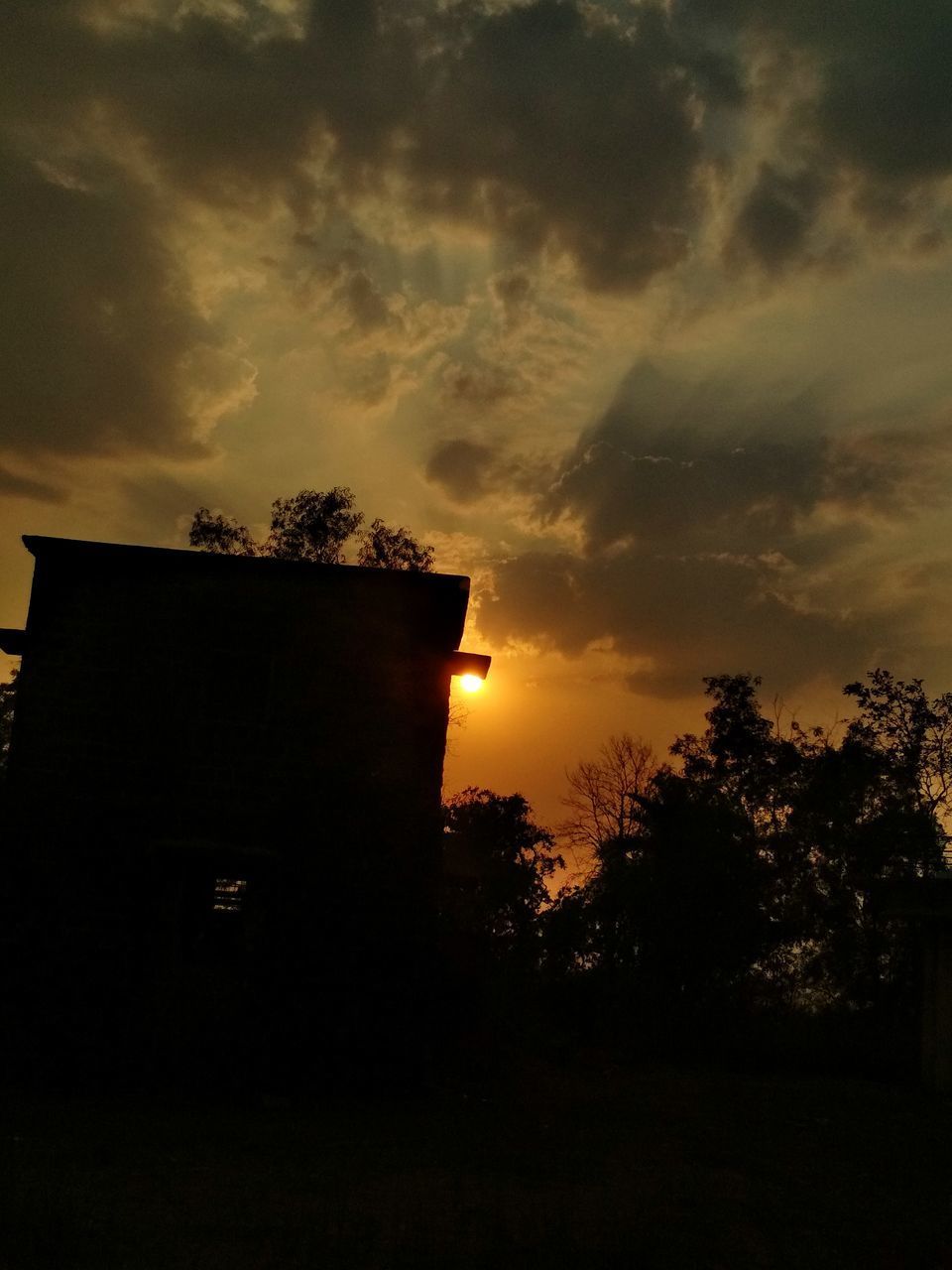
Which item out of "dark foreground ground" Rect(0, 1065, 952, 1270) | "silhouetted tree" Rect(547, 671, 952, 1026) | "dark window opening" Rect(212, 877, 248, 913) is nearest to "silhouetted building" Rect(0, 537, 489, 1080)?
"dark window opening" Rect(212, 877, 248, 913)

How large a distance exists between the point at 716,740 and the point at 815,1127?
2478 centimetres

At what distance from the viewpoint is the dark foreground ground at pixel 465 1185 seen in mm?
8000

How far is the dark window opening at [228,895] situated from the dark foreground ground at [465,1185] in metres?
3.12

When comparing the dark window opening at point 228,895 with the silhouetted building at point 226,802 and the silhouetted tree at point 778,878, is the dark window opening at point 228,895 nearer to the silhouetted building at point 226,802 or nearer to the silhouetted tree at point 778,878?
the silhouetted building at point 226,802

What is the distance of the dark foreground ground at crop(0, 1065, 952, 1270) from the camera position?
800 centimetres

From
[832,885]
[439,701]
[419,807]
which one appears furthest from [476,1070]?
[832,885]

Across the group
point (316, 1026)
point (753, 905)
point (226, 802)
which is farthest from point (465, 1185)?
point (753, 905)

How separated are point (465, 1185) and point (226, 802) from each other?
7.79 meters

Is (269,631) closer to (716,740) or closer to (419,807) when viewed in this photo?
(419,807)

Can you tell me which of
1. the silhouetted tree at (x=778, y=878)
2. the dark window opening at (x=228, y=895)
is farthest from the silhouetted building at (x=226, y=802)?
the silhouetted tree at (x=778, y=878)

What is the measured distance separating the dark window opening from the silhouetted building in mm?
32

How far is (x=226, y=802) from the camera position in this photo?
16672mm

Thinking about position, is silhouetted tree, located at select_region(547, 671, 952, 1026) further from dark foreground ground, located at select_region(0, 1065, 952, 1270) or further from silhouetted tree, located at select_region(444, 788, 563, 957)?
dark foreground ground, located at select_region(0, 1065, 952, 1270)

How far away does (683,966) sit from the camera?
29266mm
